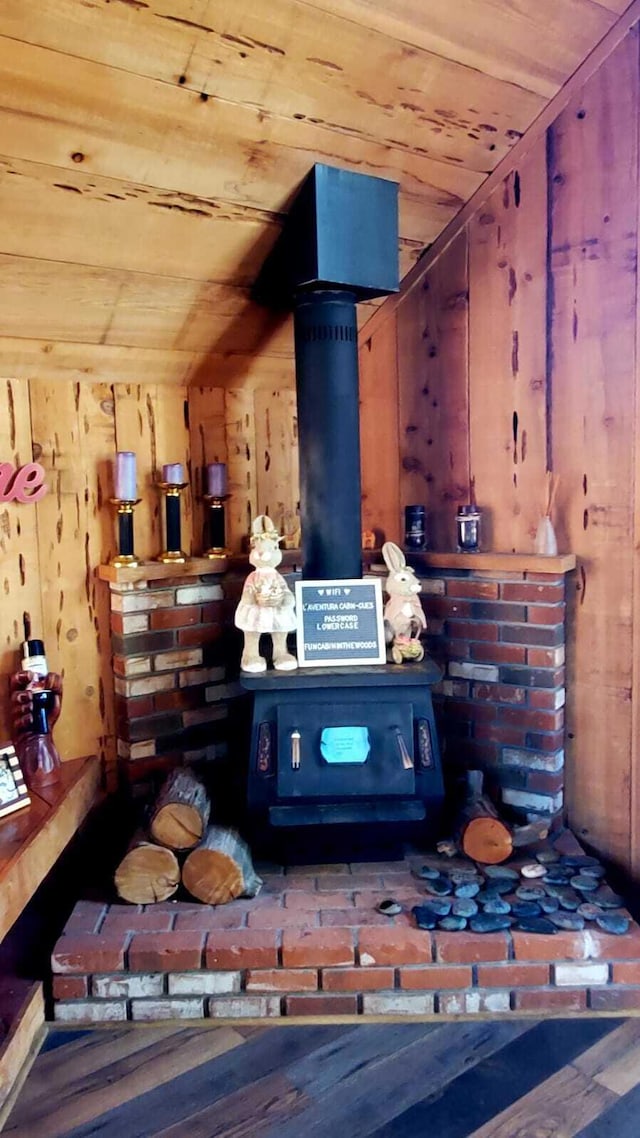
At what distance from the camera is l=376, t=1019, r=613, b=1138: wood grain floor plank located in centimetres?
143

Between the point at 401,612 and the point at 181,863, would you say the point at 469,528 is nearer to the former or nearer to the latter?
the point at 401,612

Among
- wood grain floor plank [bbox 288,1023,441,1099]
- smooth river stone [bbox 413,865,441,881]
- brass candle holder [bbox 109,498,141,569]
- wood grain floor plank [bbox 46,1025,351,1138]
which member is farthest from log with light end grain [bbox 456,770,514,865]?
brass candle holder [bbox 109,498,141,569]

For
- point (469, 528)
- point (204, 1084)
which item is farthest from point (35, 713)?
point (469, 528)

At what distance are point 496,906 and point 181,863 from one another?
2.43ft

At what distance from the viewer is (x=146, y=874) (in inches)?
73.9

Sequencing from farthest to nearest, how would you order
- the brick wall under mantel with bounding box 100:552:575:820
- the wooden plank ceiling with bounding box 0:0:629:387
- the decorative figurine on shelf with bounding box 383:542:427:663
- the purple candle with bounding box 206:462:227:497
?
the purple candle with bounding box 206:462:227:497
the brick wall under mantel with bounding box 100:552:575:820
the decorative figurine on shelf with bounding box 383:542:427:663
the wooden plank ceiling with bounding box 0:0:629:387

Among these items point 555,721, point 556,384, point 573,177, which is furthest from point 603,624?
point 573,177

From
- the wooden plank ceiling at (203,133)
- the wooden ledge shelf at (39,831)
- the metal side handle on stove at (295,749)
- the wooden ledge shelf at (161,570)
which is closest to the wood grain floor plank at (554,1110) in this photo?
the metal side handle on stove at (295,749)

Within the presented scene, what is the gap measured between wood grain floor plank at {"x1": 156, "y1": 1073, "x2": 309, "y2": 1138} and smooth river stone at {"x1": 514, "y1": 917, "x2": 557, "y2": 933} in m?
0.57

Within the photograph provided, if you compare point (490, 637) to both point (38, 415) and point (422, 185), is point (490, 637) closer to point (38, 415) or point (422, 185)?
point (422, 185)

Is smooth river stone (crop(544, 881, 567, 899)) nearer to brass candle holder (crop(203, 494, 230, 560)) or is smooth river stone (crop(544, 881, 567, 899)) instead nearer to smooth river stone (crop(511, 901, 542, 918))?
smooth river stone (crop(511, 901, 542, 918))

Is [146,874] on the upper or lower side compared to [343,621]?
lower

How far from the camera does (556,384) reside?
213 cm

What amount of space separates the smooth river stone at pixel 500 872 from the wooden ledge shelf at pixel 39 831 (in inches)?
40.1
